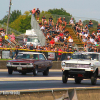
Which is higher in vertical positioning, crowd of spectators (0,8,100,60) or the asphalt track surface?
crowd of spectators (0,8,100,60)

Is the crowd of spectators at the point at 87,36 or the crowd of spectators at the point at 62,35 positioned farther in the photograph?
the crowd of spectators at the point at 87,36

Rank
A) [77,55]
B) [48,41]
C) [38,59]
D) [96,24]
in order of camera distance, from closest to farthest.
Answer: [77,55], [38,59], [48,41], [96,24]

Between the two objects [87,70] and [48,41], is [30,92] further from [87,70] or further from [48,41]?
[48,41]

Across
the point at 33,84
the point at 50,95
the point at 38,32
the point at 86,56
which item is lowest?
the point at 33,84

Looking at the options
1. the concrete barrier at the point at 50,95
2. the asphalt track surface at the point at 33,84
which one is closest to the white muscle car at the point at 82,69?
the asphalt track surface at the point at 33,84

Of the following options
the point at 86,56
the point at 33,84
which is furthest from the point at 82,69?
the point at 33,84

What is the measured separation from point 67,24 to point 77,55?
2671 cm

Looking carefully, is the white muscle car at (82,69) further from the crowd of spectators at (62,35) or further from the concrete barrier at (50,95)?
the crowd of spectators at (62,35)

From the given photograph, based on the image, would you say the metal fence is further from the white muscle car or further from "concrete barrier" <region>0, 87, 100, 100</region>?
"concrete barrier" <region>0, 87, 100, 100</region>

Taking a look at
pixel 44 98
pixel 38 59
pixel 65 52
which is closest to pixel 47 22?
pixel 65 52

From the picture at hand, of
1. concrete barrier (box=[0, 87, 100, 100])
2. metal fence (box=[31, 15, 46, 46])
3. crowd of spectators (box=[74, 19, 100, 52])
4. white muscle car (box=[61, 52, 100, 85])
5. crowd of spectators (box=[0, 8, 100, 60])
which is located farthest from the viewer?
metal fence (box=[31, 15, 46, 46])

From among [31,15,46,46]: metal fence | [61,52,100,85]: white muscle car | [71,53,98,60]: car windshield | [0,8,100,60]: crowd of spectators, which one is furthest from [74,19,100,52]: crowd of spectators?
[61,52,100,85]: white muscle car

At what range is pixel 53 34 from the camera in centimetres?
3741

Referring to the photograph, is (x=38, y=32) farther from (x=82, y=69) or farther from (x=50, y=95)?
(x=50, y=95)
